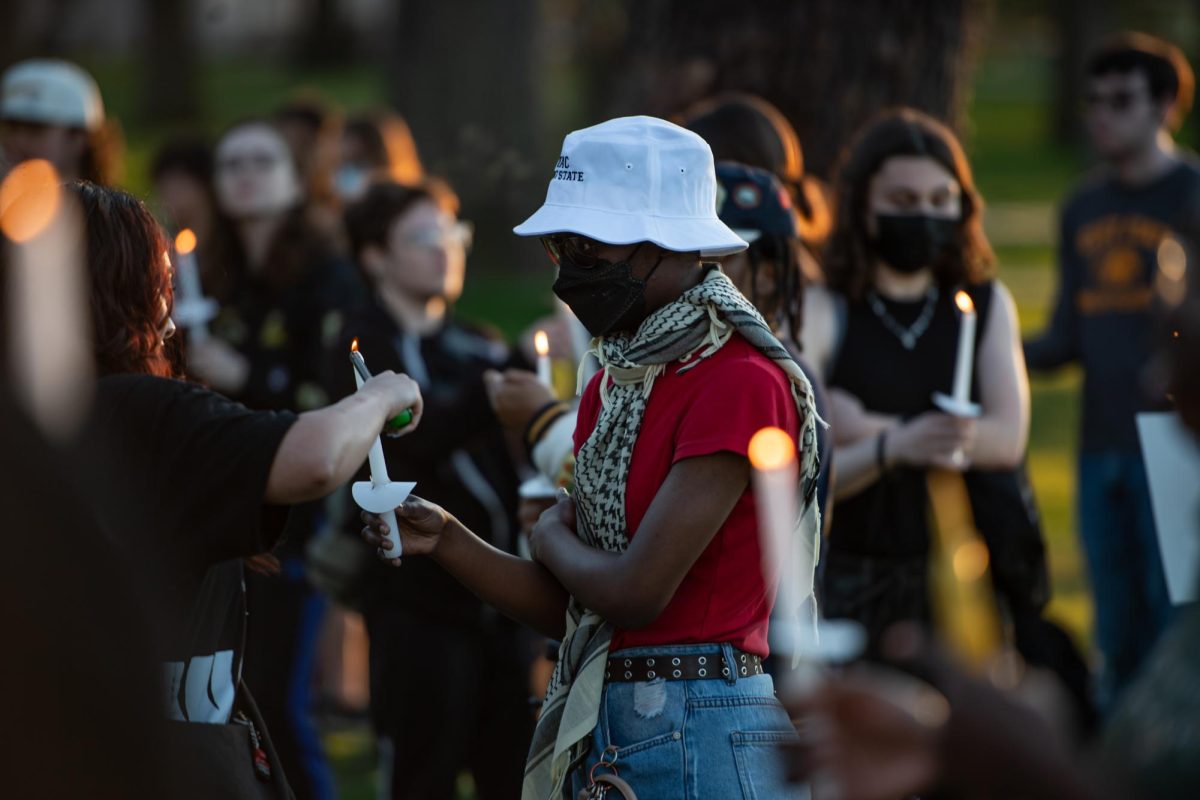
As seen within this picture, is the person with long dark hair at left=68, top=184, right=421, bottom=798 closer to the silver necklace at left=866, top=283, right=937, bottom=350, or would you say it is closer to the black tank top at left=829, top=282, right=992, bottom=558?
the black tank top at left=829, top=282, right=992, bottom=558

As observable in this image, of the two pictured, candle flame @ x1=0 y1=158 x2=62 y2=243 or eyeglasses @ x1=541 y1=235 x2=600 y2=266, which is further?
eyeglasses @ x1=541 y1=235 x2=600 y2=266

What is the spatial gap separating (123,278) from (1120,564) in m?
4.94

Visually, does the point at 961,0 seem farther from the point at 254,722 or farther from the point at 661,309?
the point at 254,722

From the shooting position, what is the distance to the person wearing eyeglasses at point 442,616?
498 cm

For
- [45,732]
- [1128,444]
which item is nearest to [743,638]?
[45,732]

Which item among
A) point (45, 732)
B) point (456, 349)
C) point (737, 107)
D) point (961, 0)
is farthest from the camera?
point (961, 0)

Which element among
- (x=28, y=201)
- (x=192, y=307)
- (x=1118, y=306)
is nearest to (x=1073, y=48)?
(x=1118, y=306)

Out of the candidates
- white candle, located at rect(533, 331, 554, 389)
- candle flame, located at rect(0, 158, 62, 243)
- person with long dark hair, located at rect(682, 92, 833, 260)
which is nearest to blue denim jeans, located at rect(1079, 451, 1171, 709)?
person with long dark hair, located at rect(682, 92, 833, 260)

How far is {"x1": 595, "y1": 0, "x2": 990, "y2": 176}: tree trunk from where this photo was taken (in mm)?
7367

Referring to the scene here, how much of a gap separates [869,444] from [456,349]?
1468 mm

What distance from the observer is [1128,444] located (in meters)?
6.89

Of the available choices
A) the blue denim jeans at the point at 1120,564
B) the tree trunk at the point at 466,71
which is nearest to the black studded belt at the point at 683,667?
the blue denim jeans at the point at 1120,564

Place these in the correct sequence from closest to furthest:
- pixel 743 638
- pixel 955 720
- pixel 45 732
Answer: pixel 45 732 → pixel 955 720 → pixel 743 638

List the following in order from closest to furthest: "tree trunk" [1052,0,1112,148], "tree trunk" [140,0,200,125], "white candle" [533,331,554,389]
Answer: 1. "white candle" [533,331,554,389]
2. "tree trunk" [140,0,200,125]
3. "tree trunk" [1052,0,1112,148]
